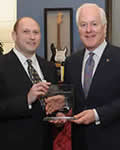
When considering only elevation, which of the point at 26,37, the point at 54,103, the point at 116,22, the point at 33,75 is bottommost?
the point at 54,103

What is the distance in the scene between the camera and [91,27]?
191 centimetres

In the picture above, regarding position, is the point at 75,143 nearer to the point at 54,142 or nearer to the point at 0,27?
the point at 54,142

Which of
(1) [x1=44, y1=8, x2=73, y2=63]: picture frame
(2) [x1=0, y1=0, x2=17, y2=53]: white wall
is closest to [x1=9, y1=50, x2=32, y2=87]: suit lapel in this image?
(1) [x1=44, y1=8, x2=73, y2=63]: picture frame

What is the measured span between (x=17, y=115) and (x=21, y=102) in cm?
11

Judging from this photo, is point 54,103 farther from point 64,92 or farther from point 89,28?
point 89,28

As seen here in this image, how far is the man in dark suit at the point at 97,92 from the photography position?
183 centimetres

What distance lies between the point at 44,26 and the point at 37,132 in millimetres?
1775

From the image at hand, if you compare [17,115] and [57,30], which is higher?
[57,30]

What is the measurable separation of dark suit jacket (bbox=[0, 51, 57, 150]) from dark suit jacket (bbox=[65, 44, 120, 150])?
1.02 ft

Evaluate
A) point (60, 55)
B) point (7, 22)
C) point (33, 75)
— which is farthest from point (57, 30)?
point (33, 75)

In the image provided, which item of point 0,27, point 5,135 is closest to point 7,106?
point 5,135

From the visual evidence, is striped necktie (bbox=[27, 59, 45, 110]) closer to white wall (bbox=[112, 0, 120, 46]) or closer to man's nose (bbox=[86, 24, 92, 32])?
man's nose (bbox=[86, 24, 92, 32])

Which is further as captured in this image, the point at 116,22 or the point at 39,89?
the point at 116,22

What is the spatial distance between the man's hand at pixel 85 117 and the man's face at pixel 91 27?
0.43 m
